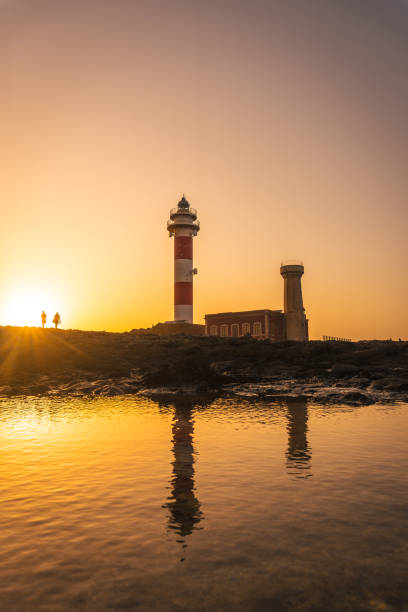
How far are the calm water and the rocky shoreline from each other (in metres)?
7.64

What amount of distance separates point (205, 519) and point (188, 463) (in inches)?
99.4

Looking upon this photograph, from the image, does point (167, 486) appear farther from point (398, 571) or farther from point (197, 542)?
point (398, 571)

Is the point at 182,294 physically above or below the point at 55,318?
above

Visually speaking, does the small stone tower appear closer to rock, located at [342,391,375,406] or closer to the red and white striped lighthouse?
the red and white striped lighthouse

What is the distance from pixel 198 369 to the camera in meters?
23.5

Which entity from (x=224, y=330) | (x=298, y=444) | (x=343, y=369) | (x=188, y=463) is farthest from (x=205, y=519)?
(x=224, y=330)

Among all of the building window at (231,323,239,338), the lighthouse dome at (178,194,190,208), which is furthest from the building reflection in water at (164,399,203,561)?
the lighthouse dome at (178,194,190,208)

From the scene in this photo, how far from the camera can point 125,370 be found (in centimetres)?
2338

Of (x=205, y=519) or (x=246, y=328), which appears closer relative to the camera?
(x=205, y=519)

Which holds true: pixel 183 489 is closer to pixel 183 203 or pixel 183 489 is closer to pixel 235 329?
pixel 235 329

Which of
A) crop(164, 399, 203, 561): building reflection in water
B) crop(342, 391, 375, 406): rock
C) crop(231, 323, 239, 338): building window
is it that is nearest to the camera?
crop(164, 399, 203, 561): building reflection in water

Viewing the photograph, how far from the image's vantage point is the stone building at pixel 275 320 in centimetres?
5384

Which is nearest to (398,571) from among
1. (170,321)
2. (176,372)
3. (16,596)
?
(16,596)

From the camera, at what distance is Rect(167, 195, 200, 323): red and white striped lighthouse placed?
51344 millimetres
